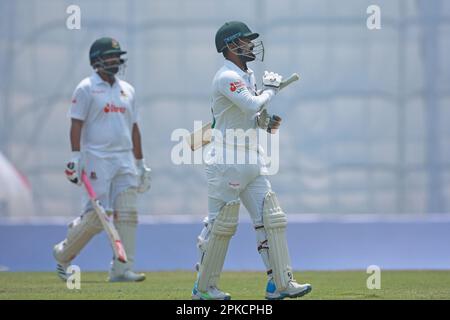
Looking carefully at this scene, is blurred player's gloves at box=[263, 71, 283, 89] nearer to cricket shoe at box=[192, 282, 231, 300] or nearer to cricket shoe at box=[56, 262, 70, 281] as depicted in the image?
cricket shoe at box=[192, 282, 231, 300]

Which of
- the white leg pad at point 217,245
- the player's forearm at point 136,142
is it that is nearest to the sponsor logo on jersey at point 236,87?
the white leg pad at point 217,245

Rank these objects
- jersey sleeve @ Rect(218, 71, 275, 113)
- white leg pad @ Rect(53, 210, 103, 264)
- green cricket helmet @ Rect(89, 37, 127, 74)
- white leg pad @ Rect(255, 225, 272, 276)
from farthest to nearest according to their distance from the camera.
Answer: green cricket helmet @ Rect(89, 37, 127, 74)
white leg pad @ Rect(53, 210, 103, 264)
white leg pad @ Rect(255, 225, 272, 276)
jersey sleeve @ Rect(218, 71, 275, 113)

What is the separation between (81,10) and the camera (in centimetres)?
1295

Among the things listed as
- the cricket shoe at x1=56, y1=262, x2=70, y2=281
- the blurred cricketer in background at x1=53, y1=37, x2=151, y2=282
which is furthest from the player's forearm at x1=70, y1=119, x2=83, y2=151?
the cricket shoe at x1=56, y1=262, x2=70, y2=281

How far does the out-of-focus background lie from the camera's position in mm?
12477

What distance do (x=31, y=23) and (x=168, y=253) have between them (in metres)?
2.79

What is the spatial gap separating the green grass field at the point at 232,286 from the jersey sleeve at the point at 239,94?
1271 mm

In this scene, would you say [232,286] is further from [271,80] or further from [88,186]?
[271,80]

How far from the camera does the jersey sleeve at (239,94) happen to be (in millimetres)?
7980

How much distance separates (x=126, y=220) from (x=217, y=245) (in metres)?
2.20

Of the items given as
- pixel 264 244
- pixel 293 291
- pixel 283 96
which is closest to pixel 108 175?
pixel 264 244

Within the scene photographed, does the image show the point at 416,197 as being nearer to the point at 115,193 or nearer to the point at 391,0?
the point at 391,0

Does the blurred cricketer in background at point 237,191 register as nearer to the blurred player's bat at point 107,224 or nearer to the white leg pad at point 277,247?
the white leg pad at point 277,247
